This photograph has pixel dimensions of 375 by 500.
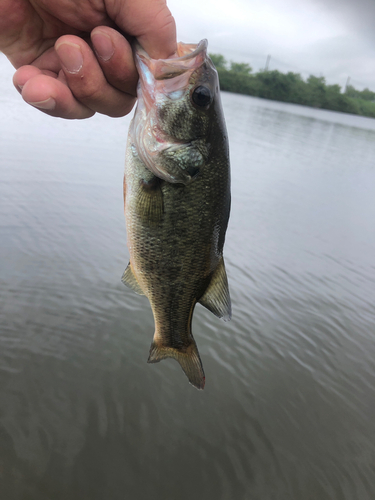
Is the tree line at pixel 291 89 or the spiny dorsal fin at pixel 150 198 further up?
the tree line at pixel 291 89

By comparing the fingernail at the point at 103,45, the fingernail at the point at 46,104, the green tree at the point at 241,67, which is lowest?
the fingernail at the point at 46,104

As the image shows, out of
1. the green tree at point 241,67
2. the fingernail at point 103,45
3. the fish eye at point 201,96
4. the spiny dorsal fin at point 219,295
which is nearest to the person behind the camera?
the fingernail at point 103,45

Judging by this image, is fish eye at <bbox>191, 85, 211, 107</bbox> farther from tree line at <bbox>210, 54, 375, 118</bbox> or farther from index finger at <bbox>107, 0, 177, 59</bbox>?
tree line at <bbox>210, 54, 375, 118</bbox>

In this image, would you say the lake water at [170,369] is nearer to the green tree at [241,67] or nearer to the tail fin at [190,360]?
the tail fin at [190,360]

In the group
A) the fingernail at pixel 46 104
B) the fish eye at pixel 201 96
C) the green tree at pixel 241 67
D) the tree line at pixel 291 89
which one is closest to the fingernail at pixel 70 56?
the fingernail at pixel 46 104

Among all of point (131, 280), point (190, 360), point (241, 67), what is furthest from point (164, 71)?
point (241, 67)

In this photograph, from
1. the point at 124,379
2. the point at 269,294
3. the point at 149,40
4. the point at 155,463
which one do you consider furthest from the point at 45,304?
the point at 149,40

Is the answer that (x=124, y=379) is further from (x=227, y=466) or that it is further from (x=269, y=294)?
(x=269, y=294)
